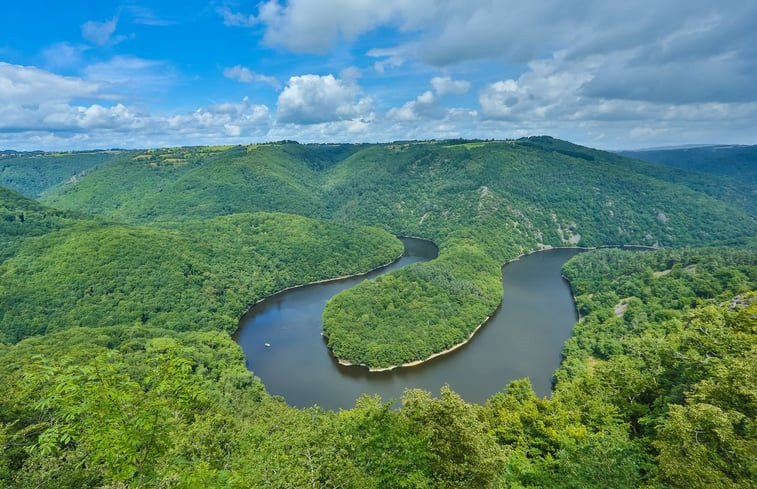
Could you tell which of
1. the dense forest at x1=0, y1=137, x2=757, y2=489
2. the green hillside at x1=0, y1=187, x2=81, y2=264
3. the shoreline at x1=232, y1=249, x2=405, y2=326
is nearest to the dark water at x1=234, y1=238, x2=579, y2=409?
the shoreline at x1=232, y1=249, x2=405, y2=326

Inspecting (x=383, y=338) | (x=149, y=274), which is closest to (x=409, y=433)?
(x=383, y=338)

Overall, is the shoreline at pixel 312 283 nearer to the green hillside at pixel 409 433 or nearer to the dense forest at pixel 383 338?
the dense forest at pixel 383 338

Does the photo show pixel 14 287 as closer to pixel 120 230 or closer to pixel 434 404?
pixel 120 230

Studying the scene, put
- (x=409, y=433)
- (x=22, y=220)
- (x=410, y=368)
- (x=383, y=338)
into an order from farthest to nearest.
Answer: (x=22, y=220), (x=383, y=338), (x=410, y=368), (x=409, y=433)

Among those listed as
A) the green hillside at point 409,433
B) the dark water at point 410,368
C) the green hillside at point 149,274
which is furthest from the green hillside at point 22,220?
the green hillside at point 409,433

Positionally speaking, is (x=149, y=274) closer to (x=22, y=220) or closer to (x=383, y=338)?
(x=22, y=220)

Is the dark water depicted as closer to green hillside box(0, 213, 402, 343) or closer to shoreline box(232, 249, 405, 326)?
shoreline box(232, 249, 405, 326)
